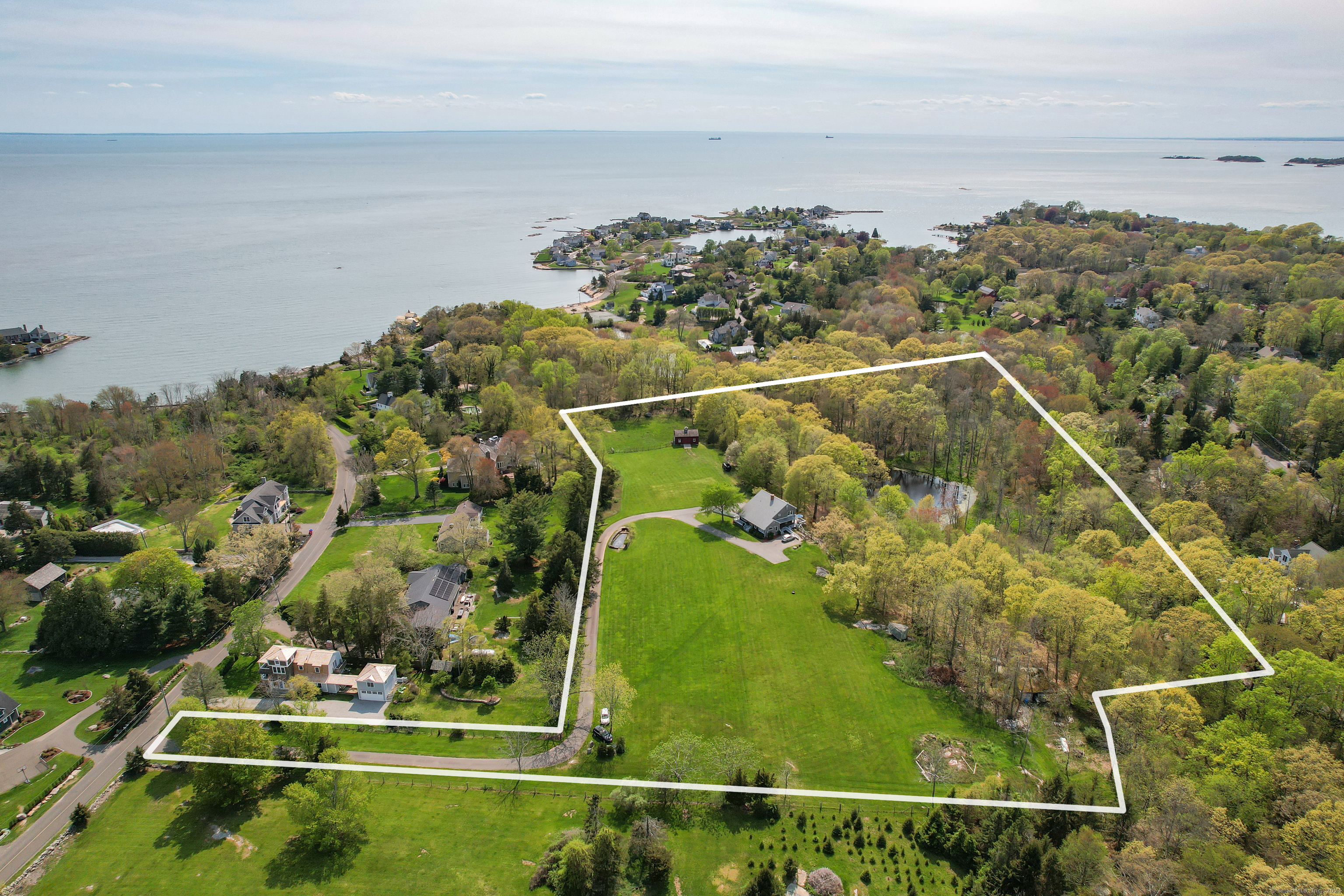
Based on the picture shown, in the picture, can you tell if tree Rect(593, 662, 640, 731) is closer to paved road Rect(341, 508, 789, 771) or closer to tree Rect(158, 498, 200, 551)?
paved road Rect(341, 508, 789, 771)

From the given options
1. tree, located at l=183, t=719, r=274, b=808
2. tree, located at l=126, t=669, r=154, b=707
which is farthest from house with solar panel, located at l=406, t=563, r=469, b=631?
tree, located at l=126, t=669, r=154, b=707

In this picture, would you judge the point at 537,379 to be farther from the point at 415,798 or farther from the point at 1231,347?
the point at 1231,347

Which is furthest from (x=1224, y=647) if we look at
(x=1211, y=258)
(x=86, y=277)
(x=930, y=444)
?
(x=86, y=277)

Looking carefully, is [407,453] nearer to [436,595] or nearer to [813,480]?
[436,595]

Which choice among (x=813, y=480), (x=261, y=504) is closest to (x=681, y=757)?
(x=813, y=480)

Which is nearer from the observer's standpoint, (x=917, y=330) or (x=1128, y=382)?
(x=1128, y=382)
